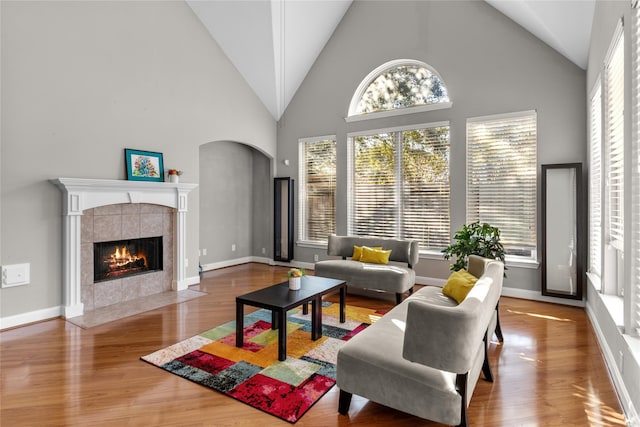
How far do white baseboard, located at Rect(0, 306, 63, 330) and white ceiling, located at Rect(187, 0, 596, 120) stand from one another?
4710 mm

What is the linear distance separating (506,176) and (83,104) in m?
5.74

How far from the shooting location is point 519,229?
4898 millimetres

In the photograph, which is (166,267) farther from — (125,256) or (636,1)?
(636,1)

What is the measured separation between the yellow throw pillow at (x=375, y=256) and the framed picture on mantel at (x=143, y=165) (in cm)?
326

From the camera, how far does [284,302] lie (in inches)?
Result: 122

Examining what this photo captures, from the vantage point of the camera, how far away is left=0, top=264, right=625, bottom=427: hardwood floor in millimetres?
2174

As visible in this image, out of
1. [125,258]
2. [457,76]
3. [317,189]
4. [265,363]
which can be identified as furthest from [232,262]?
[457,76]

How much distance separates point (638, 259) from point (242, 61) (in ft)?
19.9

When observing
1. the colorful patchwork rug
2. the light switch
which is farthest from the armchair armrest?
the light switch

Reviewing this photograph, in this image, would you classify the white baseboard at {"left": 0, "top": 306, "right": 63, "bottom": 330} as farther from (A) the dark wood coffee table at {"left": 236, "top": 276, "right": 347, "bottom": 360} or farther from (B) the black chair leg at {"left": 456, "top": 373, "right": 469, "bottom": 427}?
(B) the black chair leg at {"left": 456, "top": 373, "right": 469, "bottom": 427}

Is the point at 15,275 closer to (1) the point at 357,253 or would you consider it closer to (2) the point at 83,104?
(2) the point at 83,104

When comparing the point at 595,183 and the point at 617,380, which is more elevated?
the point at 595,183

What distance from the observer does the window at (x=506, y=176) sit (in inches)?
190

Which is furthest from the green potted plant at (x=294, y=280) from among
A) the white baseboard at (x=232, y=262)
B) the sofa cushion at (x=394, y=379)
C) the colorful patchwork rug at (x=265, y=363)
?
the white baseboard at (x=232, y=262)
